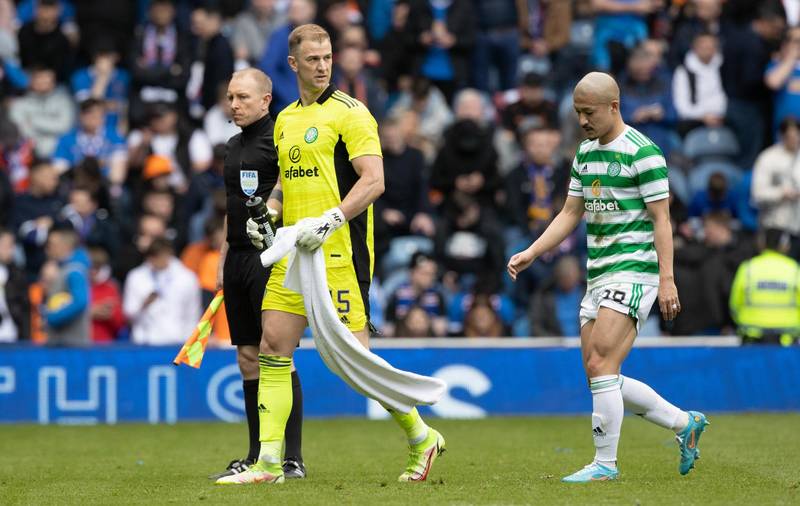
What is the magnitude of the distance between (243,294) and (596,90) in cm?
266

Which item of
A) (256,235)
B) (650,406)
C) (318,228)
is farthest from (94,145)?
(650,406)

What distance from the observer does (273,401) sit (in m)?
8.67

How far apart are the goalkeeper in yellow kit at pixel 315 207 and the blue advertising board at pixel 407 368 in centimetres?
670

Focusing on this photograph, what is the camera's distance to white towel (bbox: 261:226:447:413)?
8.42 metres

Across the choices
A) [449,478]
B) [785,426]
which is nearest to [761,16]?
[785,426]

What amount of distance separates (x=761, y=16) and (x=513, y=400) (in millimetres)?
7596

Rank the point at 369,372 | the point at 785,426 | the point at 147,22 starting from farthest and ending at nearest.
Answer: the point at 147,22 < the point at 785,426 < the point at 369,372

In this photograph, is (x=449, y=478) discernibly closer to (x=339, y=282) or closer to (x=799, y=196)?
(x=339, y=282)

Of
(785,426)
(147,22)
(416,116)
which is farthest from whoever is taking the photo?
(147,22)

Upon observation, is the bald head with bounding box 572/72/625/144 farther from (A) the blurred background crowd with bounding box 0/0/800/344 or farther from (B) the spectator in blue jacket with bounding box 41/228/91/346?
(B) the spectator in blue jacket with bounding box 41/228/91/346

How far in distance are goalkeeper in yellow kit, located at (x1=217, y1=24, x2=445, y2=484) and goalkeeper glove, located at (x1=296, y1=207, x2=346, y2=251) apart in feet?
0.75

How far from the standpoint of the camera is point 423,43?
19844mm

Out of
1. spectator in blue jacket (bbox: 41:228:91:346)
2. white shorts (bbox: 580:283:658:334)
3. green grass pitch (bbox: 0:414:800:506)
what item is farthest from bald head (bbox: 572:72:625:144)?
spectator in blue jacket (bbox: 41:228:91:346)

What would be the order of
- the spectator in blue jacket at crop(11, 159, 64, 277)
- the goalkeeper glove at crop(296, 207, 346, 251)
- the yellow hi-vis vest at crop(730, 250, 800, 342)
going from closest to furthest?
the goalkeeper glove at crop(296, 207, 346, 251) → the yellow hi-vis vest at crop(730, 250, 800, 342) → the spectator in blue jacket at crop(11, 159, 64, 277)
